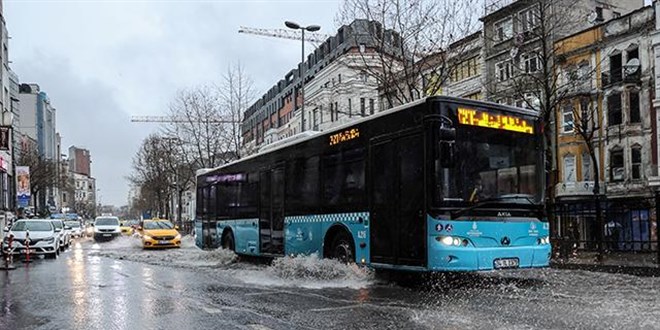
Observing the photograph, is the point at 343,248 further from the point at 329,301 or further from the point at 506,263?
the point at 506,263

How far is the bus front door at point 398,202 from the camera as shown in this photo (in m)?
11.1

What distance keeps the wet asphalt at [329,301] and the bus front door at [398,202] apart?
725mm

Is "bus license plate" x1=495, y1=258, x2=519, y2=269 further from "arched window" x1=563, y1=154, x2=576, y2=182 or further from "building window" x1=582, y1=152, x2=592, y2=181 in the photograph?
"arched window" x1=563, y1=154, x2=576, y2=182

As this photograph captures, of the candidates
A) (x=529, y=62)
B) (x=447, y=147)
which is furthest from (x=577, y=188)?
(x=447, y=147)

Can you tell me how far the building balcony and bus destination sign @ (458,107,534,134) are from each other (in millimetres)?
26079

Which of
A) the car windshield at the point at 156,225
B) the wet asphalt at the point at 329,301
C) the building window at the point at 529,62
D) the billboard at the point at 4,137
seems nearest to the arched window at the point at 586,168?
the building window at the point at 529,62

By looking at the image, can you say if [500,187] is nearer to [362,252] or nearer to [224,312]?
[362,252]

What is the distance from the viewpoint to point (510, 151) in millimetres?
11586

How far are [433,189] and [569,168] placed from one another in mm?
29673

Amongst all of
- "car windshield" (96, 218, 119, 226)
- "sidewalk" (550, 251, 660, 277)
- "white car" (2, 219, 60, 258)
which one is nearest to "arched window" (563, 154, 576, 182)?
"sidewalk" (550, 251, 660, 277)

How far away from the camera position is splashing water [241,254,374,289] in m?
12.8

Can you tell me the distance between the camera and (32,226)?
2567cm

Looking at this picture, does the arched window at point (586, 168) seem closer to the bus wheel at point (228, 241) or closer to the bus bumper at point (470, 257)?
the bus wheel at point (228, 241)

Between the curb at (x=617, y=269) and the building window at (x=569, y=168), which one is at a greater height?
the building window at (x=569, y=168)
